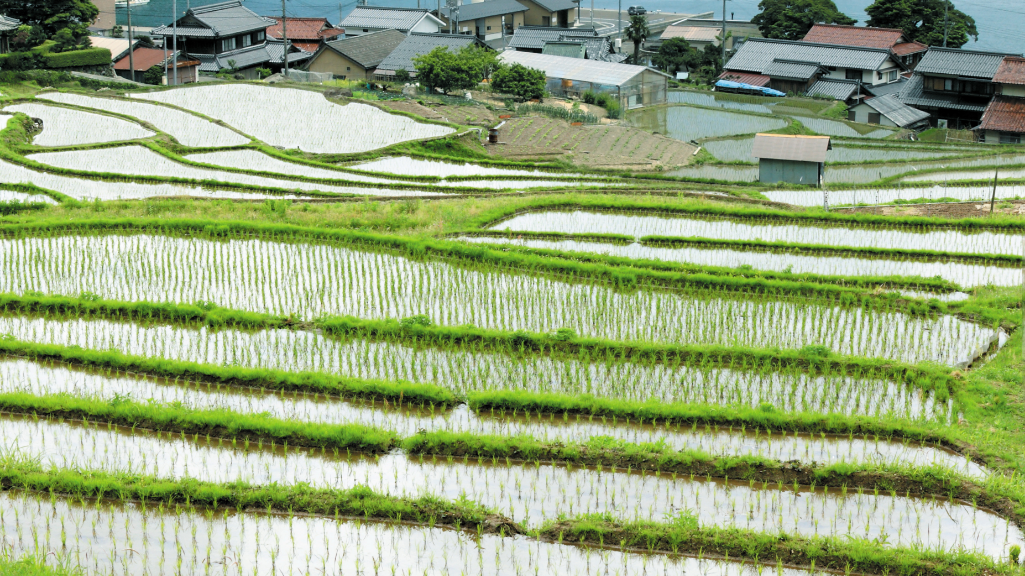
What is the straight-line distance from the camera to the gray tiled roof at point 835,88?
3481 cm

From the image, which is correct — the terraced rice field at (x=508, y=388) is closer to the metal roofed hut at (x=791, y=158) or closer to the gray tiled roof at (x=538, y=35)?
the metal roofed hut at (x=791, y=158)

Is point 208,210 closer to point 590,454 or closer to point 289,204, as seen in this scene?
point 289,204

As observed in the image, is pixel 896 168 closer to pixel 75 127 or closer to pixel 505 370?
pixel 505 370

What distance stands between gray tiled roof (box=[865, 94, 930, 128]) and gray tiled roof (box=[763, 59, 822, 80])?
421 centimetres

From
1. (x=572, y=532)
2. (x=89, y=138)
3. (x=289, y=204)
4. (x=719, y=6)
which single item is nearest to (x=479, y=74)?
(x=89, y=138)

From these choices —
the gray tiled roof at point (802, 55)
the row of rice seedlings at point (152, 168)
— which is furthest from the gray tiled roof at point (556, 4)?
the row of rice seedlings at point (152, 168)

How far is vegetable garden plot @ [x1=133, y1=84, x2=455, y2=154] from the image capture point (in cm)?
2381

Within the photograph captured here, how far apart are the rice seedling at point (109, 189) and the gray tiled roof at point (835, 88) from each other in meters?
22.8

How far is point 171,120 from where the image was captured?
2492 centimetres

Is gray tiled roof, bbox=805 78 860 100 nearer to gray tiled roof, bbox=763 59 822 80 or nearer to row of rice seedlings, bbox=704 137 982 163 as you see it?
gray tiled roof, bbox=763 59 822 80

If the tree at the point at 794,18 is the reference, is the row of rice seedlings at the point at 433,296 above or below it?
below

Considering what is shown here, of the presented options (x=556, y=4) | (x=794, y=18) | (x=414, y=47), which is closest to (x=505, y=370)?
(x=414, y=47)

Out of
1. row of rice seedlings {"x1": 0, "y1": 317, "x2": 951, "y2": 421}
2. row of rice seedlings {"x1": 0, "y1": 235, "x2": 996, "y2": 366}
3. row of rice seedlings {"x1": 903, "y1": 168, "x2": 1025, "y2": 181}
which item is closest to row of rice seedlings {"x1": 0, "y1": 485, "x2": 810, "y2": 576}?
row of rice seedlings {"x1": 0, "y1": 317, "x2": 951, "y2": 421}

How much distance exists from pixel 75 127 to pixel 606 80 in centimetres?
1646
